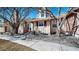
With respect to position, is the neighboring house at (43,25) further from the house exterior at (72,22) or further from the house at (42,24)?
the house exterior at (72,22)

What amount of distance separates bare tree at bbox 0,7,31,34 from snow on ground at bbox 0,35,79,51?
108 mm

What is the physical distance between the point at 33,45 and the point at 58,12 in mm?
548

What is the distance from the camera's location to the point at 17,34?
494cm

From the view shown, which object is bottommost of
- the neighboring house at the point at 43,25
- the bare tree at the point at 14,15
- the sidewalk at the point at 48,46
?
the sidewalk at the point at 48,46

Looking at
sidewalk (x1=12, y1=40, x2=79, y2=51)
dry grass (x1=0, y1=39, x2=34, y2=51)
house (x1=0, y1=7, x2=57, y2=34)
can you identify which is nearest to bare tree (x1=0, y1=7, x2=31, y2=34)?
house (x1=0, y1=7, x2=57, y2=34)

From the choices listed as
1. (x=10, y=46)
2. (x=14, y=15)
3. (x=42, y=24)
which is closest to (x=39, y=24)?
(x=42, y=24)

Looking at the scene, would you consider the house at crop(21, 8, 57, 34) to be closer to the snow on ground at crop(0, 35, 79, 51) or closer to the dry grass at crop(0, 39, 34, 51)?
the snow on ground at crop(0, 35, 79, 51)

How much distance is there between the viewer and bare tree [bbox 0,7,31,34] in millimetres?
4910

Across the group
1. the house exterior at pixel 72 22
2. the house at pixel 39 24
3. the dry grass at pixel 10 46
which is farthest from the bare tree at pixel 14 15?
the house exterior at pixel 72 22

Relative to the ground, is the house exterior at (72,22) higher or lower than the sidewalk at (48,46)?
higher

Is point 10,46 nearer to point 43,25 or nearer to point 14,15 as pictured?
point 14,15

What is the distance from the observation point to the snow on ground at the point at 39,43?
192 inches

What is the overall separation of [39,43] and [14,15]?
50cm

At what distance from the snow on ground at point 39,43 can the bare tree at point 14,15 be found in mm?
108
